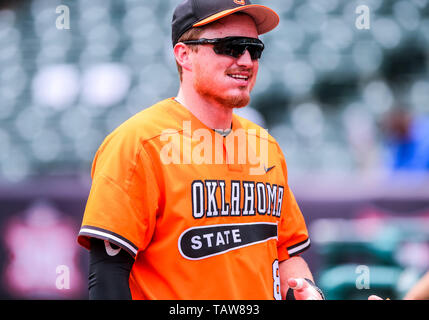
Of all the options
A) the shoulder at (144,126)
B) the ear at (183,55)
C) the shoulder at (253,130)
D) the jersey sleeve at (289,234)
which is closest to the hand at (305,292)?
the jersey sleeve at (289,234)

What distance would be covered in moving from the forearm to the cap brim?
0.72m

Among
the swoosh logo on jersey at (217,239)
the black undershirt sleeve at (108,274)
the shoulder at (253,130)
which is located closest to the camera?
the black undershirt sleeve at (108,274)

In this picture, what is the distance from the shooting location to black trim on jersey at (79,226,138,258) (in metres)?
1.12

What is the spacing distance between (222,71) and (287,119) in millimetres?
3162

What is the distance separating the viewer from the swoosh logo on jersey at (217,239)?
4.00ft

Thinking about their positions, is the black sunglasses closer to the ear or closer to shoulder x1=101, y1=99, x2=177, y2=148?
the ear

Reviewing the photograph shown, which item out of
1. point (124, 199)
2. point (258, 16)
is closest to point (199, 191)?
point (124, 199)

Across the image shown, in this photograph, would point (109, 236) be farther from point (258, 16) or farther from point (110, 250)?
point (258, 16)

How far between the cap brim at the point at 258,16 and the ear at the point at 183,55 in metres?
0.08

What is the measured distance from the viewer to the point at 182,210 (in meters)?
1.22

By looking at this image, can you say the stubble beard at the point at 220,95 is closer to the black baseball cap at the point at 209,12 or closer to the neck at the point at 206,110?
the neck at the point at 206,110

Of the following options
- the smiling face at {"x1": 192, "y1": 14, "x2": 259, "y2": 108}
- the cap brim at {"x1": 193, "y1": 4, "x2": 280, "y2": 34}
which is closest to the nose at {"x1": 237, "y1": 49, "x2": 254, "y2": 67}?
the smiling face at {"x1": 192, "y1": 14, "x2": 259, "y2": 108}
